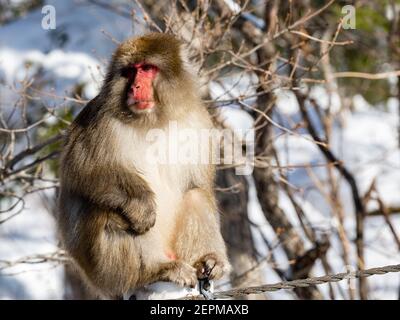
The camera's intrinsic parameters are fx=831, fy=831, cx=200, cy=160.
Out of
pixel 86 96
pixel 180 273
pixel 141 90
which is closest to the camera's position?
pixel 180 273

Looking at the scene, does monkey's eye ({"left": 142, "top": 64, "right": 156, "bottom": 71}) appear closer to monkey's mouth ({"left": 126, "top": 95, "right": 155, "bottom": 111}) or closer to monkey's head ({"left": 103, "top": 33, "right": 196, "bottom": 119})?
monkey's head ({"left": 103, "top": 33, "right": 196, "bottom": 119})

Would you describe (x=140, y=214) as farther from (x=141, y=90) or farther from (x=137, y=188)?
(x=141, y=90)

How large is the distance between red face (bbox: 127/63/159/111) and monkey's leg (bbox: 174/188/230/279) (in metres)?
0.59

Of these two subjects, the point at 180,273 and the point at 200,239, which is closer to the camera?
the point at 180,273

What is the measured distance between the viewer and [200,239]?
14.5 ft

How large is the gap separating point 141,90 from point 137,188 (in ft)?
1.66

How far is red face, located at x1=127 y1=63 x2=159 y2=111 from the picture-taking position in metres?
4.29

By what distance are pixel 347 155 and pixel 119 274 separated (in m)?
7.68

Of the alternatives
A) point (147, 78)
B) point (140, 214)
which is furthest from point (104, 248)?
point (147, 78)

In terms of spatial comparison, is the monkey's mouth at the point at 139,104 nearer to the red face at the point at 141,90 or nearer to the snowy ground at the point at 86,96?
the red face at the point at 141,90

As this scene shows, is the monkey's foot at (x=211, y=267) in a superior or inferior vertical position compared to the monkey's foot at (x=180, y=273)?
superior

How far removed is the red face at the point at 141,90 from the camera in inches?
169

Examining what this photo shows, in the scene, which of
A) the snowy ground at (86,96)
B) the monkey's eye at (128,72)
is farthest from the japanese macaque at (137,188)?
the snowy ground at (86,96)

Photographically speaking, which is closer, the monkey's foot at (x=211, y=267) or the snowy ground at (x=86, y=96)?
the monkey's foot at (x=211, y=267)
